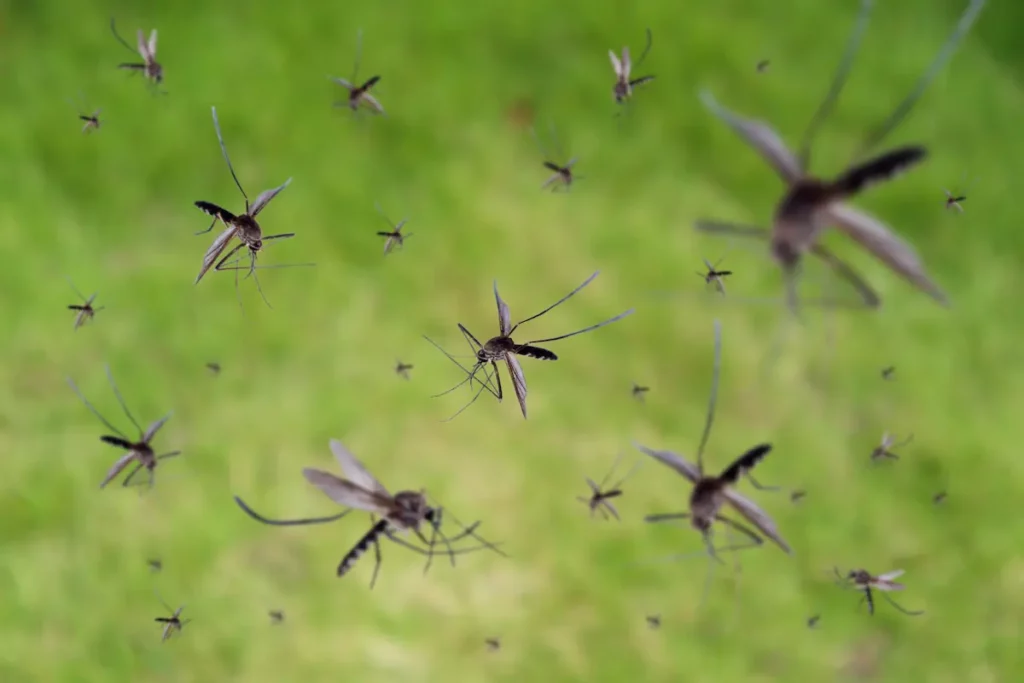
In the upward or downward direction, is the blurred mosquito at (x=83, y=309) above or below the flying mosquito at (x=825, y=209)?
below

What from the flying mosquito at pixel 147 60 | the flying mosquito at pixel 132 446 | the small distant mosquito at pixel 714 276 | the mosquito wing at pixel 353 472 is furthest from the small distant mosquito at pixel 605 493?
the flying mosquito at pixel 147 60

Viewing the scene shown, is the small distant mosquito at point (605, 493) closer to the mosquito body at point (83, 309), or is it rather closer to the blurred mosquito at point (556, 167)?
the blurred mosquito at point (556, 167)

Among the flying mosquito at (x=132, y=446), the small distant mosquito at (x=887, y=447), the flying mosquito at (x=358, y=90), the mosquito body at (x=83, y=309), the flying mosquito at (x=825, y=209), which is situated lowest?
the flying mosquito at (x=132, y=446)

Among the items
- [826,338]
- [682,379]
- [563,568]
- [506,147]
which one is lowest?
[563,568]

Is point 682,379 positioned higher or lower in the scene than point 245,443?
higher

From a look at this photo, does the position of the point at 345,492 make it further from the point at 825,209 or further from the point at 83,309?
the point at 83,309

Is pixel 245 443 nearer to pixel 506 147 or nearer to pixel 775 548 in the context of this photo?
pixel 506 147

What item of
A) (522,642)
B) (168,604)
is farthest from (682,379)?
(168,604)

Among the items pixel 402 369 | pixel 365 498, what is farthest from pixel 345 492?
pixel 402 369
